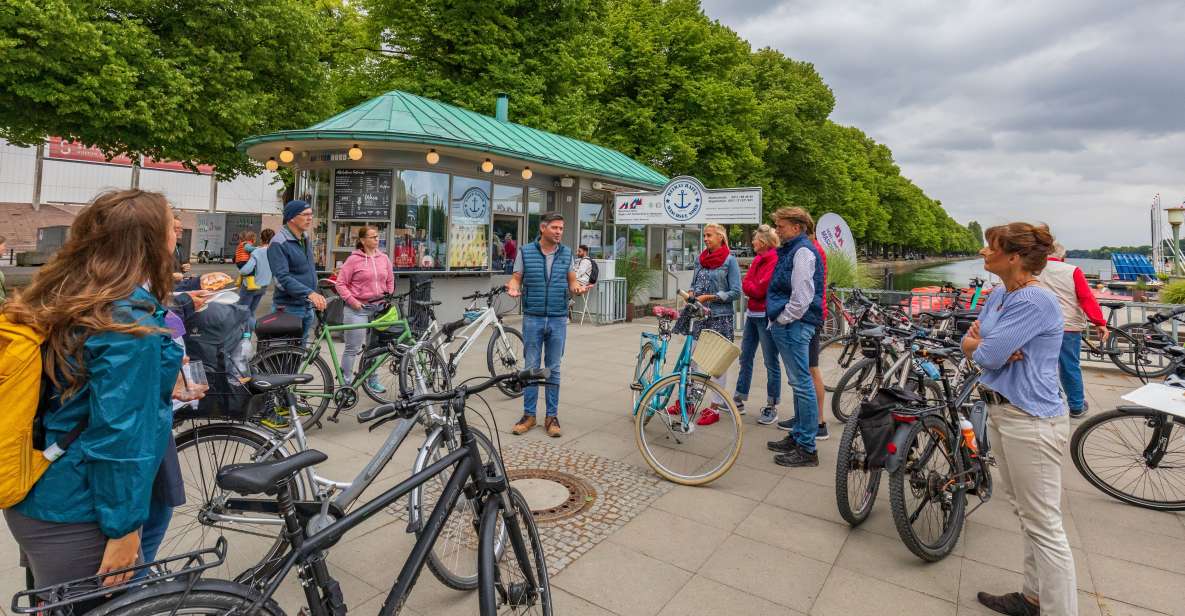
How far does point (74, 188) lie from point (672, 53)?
1498 inches

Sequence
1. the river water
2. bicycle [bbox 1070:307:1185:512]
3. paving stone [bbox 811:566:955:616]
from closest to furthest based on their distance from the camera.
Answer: paving stone [bbox 811:566:955:616]
bicycle [bbox 1070:307:1185:512]
the river water

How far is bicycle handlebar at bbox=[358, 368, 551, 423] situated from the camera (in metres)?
2.11

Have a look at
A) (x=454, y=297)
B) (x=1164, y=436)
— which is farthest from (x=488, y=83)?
(x=1164, y=436)

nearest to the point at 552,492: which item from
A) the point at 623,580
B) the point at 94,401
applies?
the point at 623,580

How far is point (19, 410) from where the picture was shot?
152 centimetres

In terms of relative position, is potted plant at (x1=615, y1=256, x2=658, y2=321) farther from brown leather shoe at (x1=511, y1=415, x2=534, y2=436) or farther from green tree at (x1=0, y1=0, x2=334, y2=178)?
green tree at (x1=0, y1=0, x2=334, y2=178)

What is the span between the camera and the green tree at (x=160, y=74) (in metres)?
11.3

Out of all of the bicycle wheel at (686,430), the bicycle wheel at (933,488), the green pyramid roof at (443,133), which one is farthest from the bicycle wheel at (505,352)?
the green pyramid roof at (443,133)

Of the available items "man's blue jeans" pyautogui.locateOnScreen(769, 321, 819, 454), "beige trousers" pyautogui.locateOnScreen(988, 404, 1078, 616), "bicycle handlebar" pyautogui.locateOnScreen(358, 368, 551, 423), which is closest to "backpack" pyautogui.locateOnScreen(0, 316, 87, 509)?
"bicycle handlebar" pyautogui.locateOnScreen(358, 368, 551, 423)

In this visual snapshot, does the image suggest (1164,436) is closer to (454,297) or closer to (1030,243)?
(1030,243)

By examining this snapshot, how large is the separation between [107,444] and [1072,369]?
7626mm

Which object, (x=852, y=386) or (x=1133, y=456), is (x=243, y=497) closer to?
(x=852, y=386)

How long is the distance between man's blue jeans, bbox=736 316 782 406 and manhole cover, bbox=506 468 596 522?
6.92 ft

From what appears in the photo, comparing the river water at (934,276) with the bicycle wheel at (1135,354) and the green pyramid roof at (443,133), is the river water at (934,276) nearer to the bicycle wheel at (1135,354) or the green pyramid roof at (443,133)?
the bicycle wheel at (1135,354)
